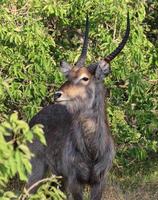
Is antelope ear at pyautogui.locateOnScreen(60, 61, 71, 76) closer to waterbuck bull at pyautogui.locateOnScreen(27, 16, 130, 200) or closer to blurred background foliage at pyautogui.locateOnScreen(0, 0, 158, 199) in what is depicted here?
waterbuck bull at pyautogui.locateOnScreen(27, 16, 130, 200)

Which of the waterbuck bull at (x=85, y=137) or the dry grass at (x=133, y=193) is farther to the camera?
the dry grass at (x=133, y=193)

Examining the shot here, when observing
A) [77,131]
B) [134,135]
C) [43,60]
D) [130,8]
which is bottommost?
[134,135]

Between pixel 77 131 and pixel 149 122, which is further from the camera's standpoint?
pixel 149 122

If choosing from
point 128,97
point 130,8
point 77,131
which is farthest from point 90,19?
point 77,131

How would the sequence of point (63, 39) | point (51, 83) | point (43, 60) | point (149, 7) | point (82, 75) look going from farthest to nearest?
1. point (149, 7)
2. point (63, 39)
3. point (51, 83)
4. point (43, 60)
5. point (82, 75)

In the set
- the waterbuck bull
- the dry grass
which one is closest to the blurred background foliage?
the dry grass

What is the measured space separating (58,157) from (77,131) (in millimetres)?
360

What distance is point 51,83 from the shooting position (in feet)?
27.3

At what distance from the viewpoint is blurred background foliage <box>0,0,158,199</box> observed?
785 centimetres

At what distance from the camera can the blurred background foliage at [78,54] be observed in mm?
7848

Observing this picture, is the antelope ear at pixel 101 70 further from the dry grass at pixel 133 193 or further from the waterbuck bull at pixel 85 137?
the dry grass at pixel 133 193

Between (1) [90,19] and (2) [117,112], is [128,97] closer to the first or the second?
(2) [117,112]

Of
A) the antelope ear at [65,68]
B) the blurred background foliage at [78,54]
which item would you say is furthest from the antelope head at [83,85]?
the blurred background foliage at [78,54]

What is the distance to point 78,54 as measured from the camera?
8.18 meters
